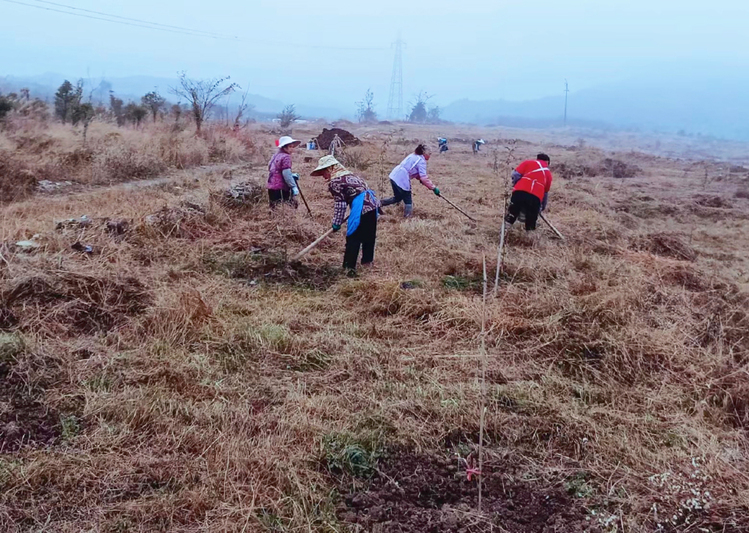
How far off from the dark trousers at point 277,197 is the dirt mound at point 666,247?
4400 mm

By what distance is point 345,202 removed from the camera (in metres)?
4.93

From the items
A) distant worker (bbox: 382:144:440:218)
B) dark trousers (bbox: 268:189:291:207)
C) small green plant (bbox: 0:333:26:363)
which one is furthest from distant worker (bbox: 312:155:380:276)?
small green plant (bbox: 0:333:26:363)

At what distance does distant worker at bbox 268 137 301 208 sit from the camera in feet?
21.2

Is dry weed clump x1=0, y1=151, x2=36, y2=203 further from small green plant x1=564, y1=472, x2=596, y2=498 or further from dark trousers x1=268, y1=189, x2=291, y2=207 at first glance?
small green plant x1=564, y1=472, x2=596, y2=498

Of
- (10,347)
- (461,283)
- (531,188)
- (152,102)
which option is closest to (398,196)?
(531,188)

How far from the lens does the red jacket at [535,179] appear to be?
647 cm

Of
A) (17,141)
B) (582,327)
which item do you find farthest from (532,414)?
(17,141)

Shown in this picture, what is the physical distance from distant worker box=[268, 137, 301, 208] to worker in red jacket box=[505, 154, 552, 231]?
2.85 meters

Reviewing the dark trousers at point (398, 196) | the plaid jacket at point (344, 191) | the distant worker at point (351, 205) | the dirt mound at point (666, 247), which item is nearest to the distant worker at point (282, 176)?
the dark trousers at point (398, 196)

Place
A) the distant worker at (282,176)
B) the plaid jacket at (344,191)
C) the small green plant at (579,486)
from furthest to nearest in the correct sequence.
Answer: the distant worker at (282,176) → the plaid jacket at (344,191) → the small green plant at (579,486)

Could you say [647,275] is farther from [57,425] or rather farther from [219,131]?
[219,131]

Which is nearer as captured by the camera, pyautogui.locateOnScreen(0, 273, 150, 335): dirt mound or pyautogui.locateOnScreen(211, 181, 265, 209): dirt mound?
pyautogui.locateOnScreen(0, 273, 150, 335): dirt mound

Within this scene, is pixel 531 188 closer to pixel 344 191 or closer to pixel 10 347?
pixel 344 191

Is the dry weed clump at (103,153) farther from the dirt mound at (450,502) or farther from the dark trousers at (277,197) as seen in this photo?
the dirt mound at (450,502)
